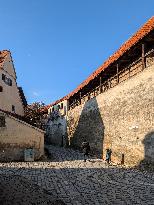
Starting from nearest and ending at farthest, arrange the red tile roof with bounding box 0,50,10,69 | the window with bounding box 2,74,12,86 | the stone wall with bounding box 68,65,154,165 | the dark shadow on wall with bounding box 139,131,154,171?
the dark shadow on wall with bounding box 139,131,154,171, the stone wall with bounding box 68,65,154,165, the window with bounding box 2,74,12,86, the red tile roof with bounding box 0,50,10,69

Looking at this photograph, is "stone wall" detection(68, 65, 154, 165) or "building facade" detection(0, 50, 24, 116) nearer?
"stone wall" detection(68, 65, 154, 165)

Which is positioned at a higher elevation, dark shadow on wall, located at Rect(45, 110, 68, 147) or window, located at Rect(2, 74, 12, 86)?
window, located at Rect(2, 74, 12, 86)

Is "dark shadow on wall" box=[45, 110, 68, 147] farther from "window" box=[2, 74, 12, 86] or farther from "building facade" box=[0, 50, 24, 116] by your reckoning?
"window" box=[2, 74, 12, 86]

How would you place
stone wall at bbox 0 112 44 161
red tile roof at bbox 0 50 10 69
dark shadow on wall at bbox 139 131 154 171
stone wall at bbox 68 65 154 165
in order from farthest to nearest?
1. red tile roof at bbox 0 50 10 69
2. stone wall at bbox 0 112 44 161
3. stone wall at bbox 68 65 154 165
4. dark shadow on wall at bbox 139 131 154 171

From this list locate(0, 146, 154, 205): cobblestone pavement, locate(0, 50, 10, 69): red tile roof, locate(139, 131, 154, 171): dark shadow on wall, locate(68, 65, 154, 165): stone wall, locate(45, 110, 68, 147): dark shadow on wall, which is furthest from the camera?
locate(45, 110, 68, 147): dark shadow on wall

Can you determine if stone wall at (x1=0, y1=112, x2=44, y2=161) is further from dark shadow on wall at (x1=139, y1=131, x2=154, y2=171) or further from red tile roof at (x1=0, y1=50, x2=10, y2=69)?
red tile roof at (x1=0, y1=50, x2=10, y2=69)

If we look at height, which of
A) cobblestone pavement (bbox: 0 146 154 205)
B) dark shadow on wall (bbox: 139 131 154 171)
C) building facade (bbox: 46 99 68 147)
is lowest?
cobblestone pavement (bbox: 0 146 154 205)

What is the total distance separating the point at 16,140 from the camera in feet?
64.5

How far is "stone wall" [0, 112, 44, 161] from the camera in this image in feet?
63.4

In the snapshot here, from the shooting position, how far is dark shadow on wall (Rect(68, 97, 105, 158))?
22555 millimetres

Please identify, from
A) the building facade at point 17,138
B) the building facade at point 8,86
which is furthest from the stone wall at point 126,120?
the building facade at point 8,86

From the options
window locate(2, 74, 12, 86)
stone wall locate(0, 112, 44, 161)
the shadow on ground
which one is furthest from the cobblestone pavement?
window locate(2, 74, 12, 86)

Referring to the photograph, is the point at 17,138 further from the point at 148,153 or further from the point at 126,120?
the point at 148,153

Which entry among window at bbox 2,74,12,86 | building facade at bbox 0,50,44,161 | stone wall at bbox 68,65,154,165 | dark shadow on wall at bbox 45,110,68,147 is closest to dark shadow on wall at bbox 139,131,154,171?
stone wall at bbox 68,65,154,165
